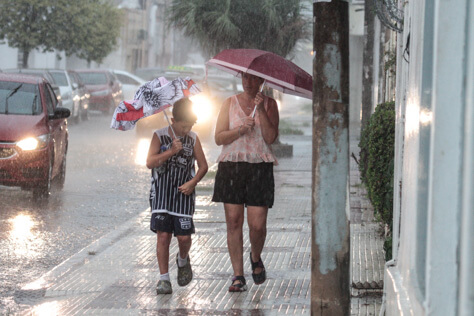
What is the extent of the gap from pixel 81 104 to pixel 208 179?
16206 millimetres

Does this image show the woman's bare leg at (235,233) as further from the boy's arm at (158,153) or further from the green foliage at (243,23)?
the green foliage at (243,23)

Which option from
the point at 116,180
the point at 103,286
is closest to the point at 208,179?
the point at 116,180

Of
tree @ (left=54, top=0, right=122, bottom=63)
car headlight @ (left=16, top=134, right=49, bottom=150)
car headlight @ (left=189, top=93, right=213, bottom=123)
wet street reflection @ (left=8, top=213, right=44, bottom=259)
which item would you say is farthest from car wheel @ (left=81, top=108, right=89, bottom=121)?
wet street reflection @ (left=8, top=213, right=44, bottom=259)

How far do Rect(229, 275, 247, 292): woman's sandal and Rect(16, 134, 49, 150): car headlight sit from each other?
233 inches

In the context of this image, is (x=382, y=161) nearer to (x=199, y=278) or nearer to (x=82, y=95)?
(x=199, y=278)

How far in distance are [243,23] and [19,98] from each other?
655 centimetres

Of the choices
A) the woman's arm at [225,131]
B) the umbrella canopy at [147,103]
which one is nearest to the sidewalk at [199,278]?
the woman's arm at [225,131]

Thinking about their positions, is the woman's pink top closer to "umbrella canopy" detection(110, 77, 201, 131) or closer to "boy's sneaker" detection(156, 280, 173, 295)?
"umbrella canopy" detection(110, 77, 201, 131)

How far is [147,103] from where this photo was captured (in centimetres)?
693

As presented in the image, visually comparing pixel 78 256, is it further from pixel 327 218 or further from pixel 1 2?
pixel 1 2

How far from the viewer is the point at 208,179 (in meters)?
15.3

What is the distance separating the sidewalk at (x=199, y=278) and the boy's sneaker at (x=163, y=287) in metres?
0.05

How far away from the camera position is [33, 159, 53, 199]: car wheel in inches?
496

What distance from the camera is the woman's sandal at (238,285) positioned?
23.1 feet
